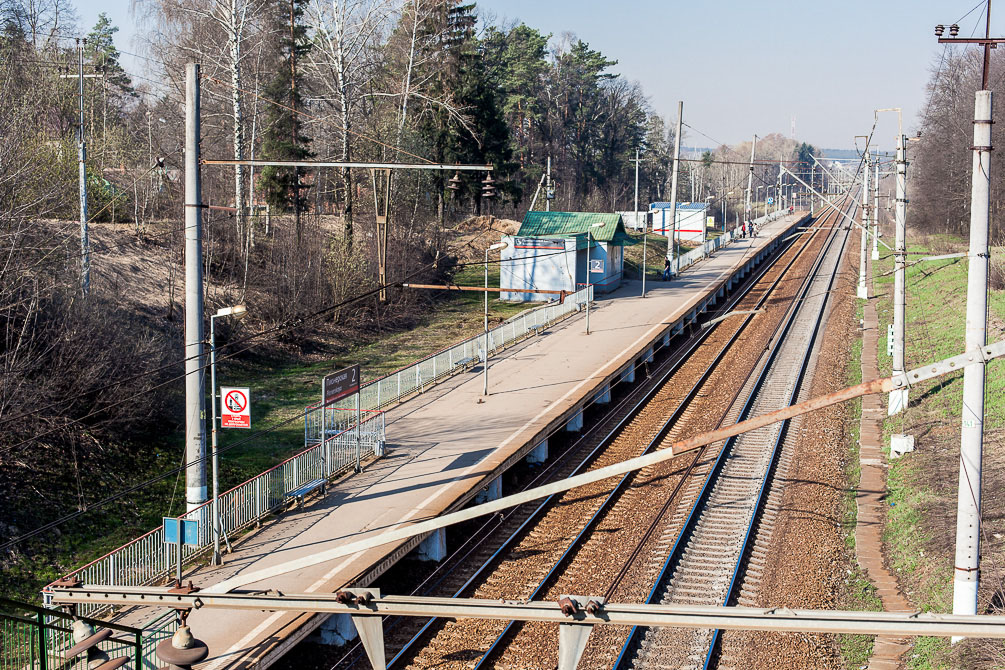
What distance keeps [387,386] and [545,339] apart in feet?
36.4

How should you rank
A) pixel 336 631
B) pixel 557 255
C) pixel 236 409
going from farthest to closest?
pixel 557 255
pixel 236 409
pixel 336 631

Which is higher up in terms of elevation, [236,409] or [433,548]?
[236,409]

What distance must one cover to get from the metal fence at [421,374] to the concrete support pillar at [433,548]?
413 centimetres

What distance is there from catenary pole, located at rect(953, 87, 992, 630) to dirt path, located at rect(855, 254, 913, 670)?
6.65 feet

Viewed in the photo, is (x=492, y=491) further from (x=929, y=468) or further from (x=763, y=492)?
(x=929, y=468)

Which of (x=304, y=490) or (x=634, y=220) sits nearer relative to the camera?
(x=304, y=490)

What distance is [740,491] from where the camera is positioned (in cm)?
1888

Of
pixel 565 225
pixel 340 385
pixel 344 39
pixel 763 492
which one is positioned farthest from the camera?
pixel 565 225

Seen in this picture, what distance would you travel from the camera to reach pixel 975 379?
33.6 ft

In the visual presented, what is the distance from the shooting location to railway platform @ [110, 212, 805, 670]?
479 inches

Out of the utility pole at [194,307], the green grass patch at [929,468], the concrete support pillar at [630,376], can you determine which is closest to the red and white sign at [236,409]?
the utility pole at [194,307]

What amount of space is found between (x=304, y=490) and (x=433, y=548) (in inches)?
112

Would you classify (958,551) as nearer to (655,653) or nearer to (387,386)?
(655,653)

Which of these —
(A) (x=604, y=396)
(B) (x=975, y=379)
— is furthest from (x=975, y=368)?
(A) (x=604, y=396)
